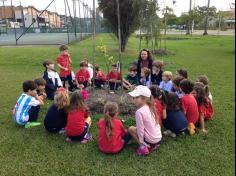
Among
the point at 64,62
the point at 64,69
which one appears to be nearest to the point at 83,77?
the point at 64,69

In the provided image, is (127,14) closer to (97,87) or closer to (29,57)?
(29,57)

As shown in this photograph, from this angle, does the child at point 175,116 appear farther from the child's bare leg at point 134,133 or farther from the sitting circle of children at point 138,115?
the child's bare leg at point 134,133

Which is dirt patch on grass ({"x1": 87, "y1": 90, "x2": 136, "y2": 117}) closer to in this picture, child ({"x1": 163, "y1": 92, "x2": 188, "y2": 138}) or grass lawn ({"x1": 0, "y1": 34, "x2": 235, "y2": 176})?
grass lawn ({"x1": 0, "y1": 34, "x2": 235, "y2": 176})

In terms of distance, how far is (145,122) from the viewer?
4.02 meters

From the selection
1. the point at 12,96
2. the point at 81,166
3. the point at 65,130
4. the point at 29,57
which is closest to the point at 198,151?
the point at 81,166

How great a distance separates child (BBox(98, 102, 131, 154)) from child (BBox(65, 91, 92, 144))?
16.7 inches

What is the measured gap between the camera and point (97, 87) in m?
7.60

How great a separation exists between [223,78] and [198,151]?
18.1ft

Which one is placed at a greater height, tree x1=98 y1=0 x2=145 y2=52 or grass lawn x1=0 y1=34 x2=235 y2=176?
tree x1=98 y1=0 x2=145 y2=52

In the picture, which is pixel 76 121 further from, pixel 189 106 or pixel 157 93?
pixel 189 106

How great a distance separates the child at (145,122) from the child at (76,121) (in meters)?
0.81

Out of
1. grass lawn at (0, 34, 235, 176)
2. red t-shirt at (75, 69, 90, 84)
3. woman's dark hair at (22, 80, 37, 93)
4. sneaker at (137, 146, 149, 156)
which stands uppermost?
woman's dark hair at (22, 80, 37, 93)

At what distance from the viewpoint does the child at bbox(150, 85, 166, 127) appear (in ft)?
14.5

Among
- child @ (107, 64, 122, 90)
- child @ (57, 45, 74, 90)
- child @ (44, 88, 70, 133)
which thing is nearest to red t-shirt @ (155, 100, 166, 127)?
child @ (44, 88, 70, 133)
